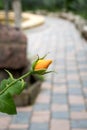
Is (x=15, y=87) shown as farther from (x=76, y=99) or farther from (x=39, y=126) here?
(x=76, y=99)

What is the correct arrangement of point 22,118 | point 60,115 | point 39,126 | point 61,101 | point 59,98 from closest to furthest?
point 39,126 < point 22,118 < point 60,115 < point 61,101 < point 59,98

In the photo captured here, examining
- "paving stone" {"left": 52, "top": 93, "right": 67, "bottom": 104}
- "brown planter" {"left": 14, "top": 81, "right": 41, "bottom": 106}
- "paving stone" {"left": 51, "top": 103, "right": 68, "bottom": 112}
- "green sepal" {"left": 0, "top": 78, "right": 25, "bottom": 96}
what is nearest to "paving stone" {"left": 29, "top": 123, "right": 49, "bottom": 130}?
"paving stone" {"left": 51, "top": 103, "right": 68, "bottom": 112}

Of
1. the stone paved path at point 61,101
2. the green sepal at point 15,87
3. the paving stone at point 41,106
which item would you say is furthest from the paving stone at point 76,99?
the green sepal at point 15,87

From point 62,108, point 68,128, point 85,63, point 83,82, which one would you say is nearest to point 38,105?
point 62,108

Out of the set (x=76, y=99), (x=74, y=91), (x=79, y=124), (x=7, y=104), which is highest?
(x=7, y=104)

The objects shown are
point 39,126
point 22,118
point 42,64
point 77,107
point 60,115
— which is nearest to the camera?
point 42,64

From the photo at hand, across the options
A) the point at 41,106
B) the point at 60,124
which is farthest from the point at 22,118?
the point at 41,106

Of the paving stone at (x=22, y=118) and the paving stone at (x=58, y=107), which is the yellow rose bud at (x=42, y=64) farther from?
the paving stone at (x=58, y=107)

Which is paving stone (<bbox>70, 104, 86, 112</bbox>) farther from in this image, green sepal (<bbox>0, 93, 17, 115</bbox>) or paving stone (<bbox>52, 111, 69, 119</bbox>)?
green sepal (<bbox>0, 93, 17, 115</bbox>)
